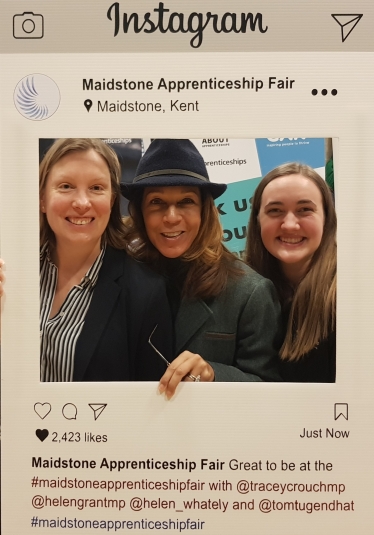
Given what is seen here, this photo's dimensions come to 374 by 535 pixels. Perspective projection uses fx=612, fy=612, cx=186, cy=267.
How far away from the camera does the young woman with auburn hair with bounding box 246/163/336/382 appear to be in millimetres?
1898

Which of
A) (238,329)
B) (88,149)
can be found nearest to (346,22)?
(88,149)

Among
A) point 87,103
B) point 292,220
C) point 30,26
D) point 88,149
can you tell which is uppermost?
point 30,26

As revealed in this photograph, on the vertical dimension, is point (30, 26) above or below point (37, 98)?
above

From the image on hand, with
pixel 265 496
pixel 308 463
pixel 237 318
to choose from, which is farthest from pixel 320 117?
pixel 265 496

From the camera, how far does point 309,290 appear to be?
1.91 metres

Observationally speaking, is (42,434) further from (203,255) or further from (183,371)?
(203,255)

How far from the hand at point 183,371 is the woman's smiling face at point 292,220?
0.39 meters

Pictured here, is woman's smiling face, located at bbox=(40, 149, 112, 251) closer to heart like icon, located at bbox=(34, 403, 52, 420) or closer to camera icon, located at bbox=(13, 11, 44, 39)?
camera icon, located at bbox=(13, 11, 44, 39)

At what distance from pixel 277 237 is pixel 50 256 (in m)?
0.71

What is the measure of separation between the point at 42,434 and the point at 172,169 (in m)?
0.92

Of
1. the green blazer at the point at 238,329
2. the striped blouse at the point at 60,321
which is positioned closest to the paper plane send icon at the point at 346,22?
the green blazer at the point at 238,329

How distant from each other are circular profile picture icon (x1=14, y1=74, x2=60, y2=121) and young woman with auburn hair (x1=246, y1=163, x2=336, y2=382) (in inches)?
29.0

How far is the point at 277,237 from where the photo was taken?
6.25 ft

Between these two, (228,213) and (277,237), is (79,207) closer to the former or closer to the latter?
(228,213)
